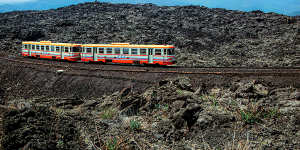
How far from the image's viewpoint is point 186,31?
49.4 meters

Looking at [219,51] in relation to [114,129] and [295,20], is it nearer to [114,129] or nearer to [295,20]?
[295,20]

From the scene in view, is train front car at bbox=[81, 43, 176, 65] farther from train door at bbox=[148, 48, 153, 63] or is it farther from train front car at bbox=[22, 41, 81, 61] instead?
train front car at bbox=[22, 41, 81, 61]

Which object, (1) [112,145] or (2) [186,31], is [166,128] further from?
(2) [186,31]

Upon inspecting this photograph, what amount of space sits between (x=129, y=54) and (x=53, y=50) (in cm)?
1368

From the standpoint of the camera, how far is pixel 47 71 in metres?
24.5

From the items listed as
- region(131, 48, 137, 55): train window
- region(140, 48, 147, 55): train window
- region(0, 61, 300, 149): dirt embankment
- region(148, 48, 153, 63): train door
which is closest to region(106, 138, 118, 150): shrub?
region(0, 61, 300, 149): dirt embankment

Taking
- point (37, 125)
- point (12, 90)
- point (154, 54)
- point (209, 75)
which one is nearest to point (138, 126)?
point (37, 125)

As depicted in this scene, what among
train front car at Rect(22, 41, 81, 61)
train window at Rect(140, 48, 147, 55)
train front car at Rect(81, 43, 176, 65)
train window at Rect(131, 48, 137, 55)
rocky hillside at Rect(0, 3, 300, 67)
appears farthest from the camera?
rocky hillside at Rect(0, 3, 300, 67)

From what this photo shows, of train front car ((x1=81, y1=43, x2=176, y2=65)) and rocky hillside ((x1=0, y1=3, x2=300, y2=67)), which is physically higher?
rocky hillside ((x1=0, y1=3, x2=300, y2=67))

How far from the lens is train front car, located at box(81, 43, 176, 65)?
24.3 meters

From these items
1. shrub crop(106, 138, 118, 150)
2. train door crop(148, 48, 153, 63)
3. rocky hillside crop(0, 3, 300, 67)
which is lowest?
shrub crop(106, 138, 118, 150)

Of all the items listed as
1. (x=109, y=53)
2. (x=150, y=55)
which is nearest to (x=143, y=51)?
(x=150, y=55)

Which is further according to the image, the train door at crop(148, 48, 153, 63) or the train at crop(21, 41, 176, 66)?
the train door at crop(148, 48, 153, 63)

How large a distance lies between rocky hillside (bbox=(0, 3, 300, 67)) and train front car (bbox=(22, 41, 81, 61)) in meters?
15.5
